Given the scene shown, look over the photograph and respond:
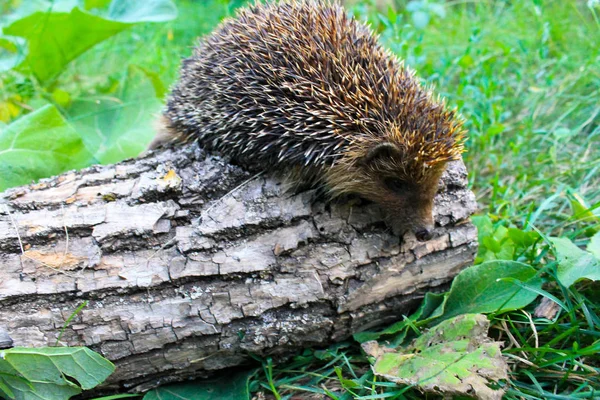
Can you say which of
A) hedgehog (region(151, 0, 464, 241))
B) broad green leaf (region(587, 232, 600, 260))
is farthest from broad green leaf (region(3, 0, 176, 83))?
broad green leaf (region(587, 232, 600, 260))

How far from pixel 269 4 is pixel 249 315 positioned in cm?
280

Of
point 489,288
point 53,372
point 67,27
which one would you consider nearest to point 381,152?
point 489,288

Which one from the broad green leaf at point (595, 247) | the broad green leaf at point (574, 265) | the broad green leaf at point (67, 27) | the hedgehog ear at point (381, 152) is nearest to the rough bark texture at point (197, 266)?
the hedgehog ear at point (381, 152)

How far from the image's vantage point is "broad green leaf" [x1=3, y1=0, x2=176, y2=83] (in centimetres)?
557

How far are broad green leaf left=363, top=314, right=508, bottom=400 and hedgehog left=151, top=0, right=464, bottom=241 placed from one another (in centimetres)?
74

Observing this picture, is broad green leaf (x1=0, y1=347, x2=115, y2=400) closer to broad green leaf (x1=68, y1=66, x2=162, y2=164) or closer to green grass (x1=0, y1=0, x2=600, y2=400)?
green grass (x1=0, y1=0, x2=600, y2=400)

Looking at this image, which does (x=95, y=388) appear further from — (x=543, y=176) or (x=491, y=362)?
(x=543, y=176)

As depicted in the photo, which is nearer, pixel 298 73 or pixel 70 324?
pixel 70 324

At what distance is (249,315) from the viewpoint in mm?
3514

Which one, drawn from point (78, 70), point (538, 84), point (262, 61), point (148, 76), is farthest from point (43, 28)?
point (538, 84)

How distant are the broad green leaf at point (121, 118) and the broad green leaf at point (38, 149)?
1.93ft

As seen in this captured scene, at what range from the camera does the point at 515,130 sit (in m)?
6.08

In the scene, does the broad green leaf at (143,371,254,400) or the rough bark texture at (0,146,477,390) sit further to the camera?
the broad green leaf at (143,371,254,400)

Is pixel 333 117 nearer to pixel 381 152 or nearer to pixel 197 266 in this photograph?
pixel 381 152
